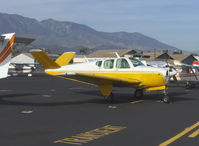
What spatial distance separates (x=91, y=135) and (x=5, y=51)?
5724mm

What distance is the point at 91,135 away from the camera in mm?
7219

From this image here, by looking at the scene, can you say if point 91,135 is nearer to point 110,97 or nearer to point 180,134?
point 180,134

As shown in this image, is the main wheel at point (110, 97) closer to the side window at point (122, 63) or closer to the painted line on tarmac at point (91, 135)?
the side window at point (122, 63)

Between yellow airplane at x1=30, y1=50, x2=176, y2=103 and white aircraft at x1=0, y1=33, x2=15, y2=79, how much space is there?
7.22ft

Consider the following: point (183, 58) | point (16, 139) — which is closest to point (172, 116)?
point (16, 139)

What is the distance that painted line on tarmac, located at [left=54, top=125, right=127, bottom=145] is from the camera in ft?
21.7

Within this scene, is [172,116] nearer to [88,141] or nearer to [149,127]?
[149,127]

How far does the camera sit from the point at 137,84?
1372 cm

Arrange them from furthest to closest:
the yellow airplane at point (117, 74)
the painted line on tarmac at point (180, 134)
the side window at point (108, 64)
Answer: the side window at point (108, 64)
the yellow airplane at point (117, 74)
the painted line on tarmac at point (180, 134)

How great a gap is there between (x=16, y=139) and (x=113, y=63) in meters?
8.26

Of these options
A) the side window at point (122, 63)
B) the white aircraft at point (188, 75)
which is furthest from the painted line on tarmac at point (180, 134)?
the white aircraft at point (188, 75)

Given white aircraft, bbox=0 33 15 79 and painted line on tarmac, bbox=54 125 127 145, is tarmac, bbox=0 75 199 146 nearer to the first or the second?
painted line on tarmac, bbox=54 125 127 145

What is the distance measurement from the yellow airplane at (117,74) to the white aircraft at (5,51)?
7.22 ft

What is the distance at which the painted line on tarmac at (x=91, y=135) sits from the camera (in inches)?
261
